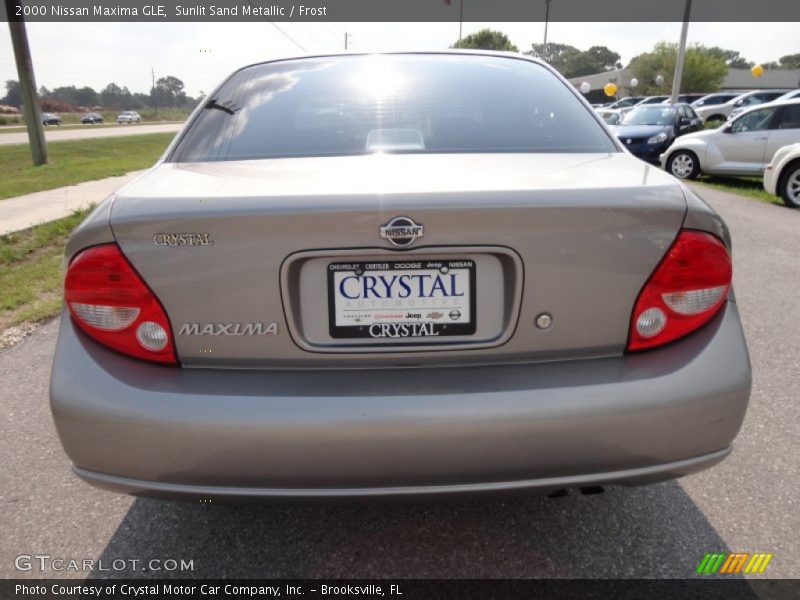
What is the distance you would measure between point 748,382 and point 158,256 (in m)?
1.62

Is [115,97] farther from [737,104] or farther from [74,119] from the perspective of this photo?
[737,104]

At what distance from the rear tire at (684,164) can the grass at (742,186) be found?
31 cm

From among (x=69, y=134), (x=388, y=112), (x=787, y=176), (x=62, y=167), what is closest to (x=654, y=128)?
(x=787, y=176)

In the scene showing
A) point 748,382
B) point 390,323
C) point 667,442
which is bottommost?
point 667,442

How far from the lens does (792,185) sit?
9.20m

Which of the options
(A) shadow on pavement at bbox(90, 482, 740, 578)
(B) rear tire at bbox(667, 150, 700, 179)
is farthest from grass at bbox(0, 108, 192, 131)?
(A) shadow on pavement at bbox(90, 482, 740, 578)

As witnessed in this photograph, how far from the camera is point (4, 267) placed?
552cm

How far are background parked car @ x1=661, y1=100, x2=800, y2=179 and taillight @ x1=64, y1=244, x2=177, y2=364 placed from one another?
39.9 feet

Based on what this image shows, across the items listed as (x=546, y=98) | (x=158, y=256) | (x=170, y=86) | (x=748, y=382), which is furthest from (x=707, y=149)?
(x=170, y=86)

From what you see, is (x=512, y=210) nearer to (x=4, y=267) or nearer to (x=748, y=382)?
(x=748, y=382)

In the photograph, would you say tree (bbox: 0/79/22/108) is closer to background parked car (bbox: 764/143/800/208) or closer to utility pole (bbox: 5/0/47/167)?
utility pole (bbox: 5/0/47/167)

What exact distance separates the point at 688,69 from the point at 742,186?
49.2 metres

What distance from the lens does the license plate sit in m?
1.62

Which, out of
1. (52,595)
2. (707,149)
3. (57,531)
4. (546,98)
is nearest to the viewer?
(52,595)
